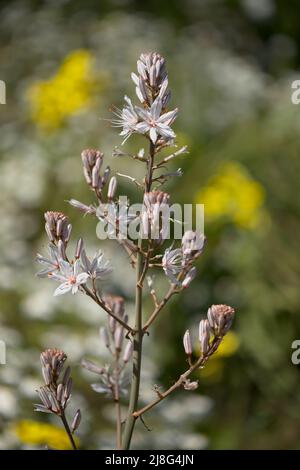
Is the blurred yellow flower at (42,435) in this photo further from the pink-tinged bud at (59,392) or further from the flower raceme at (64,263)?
the flower raceme at (64,263)

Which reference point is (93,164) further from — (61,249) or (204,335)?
(204,335)

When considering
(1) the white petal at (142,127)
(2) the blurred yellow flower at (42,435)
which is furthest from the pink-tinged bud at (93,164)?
(2) the blurred yellow flower at (42,435)

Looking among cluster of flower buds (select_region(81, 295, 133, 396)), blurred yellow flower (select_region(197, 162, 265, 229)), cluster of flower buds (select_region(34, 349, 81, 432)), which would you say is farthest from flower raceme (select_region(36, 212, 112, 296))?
blurred yellow flower (select_region(197, 162, 265, 229))

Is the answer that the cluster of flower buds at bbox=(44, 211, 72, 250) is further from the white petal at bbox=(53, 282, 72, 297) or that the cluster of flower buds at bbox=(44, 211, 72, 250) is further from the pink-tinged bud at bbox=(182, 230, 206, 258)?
the pink-tinged bud at bbox=(182, 230, 206, 258)

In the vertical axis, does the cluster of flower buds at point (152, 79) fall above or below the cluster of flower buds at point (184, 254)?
above
